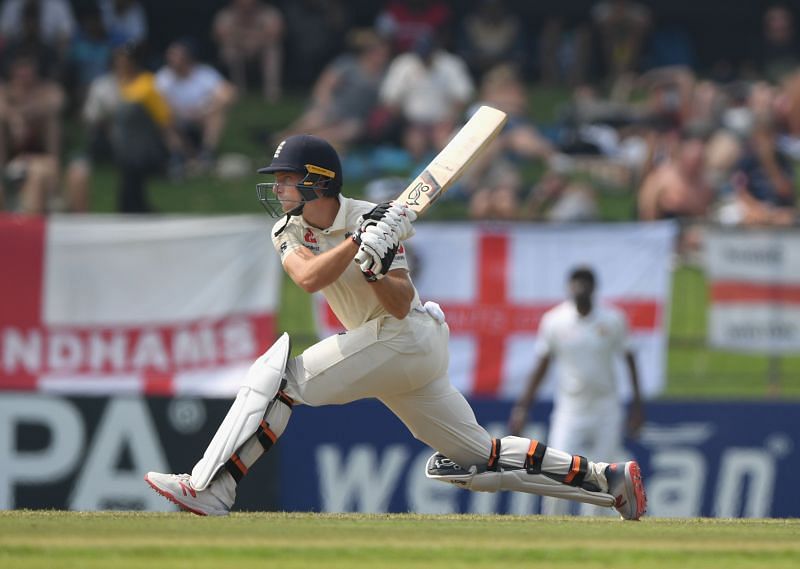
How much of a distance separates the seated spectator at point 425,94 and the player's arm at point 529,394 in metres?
5.11

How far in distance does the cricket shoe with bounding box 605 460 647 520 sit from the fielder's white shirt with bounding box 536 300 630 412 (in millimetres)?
4042

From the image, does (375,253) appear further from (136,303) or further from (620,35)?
(620,35)

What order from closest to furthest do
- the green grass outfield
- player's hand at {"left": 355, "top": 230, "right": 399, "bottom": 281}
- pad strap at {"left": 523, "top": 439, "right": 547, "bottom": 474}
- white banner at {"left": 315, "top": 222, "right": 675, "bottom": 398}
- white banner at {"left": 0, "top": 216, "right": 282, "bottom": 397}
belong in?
the green grass outfield, player's hand at {"left": 355, "top": 230, "right": 399, "bottom": 281}, pad strap at {"left": 523, "top": 439, "right": 547, "bottom": 474}, white banner at {"left": 0, "top": 216, "right": 282, "bottom": 397}, white banner at {"left": 315, "top": 222, "right": 675, "bottom": 398}

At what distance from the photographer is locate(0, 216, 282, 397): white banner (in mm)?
13297

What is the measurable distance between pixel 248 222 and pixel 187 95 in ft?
14.6

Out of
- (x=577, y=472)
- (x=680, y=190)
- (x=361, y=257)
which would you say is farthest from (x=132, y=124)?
(x=361, y=257)

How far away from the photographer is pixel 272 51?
19.4 metres

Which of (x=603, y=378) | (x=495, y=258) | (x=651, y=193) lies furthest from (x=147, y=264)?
(x=651, y=193)

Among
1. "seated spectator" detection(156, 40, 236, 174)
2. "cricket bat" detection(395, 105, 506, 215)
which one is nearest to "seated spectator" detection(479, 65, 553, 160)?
"seated spectator" detection(156, 40, 236, 174)

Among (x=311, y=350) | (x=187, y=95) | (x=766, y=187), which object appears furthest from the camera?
(x=187, y=95)

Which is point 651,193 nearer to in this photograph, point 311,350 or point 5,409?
point 5,409

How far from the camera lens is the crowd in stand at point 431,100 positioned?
52.2 feet

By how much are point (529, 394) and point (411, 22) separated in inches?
296

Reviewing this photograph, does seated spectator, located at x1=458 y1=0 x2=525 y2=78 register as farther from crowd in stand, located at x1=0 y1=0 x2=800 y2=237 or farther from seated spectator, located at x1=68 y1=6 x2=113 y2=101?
seated spectator, located at x1=68 y1=6 x2=113 y2=101
